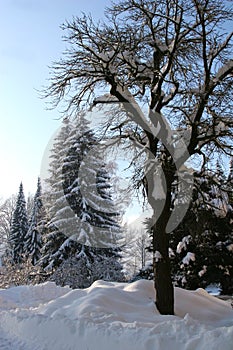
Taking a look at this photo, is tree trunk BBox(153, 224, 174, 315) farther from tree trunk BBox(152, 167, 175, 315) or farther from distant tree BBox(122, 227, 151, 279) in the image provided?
distant tree BBox(122, 227, 151, 279)

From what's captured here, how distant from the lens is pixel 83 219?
21.0m

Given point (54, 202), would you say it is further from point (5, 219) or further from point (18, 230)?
point (5, 219)

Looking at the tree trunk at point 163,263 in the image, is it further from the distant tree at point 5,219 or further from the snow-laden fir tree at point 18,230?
the distant tree at point 5,219

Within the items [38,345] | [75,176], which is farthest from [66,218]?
[38,345]

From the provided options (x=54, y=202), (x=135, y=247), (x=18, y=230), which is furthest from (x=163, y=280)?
(x=135, y=247)

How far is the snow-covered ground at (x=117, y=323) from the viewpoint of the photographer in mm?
4664

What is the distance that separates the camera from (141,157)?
987cm

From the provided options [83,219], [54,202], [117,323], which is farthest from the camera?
[54,202]

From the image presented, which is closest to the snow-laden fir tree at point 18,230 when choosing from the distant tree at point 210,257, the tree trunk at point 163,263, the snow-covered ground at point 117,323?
the distant tree at point 210,257

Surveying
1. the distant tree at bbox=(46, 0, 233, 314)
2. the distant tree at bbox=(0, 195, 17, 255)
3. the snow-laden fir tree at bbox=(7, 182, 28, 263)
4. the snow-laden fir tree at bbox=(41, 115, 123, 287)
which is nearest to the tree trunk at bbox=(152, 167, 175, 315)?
the distant tree at bbox=(46, 0, 233, 314)

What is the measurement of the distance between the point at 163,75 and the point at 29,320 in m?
6.12

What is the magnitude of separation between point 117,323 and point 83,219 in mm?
15275

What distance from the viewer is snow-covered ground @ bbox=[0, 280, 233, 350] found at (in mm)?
4664

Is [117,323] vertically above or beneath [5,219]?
beneath
